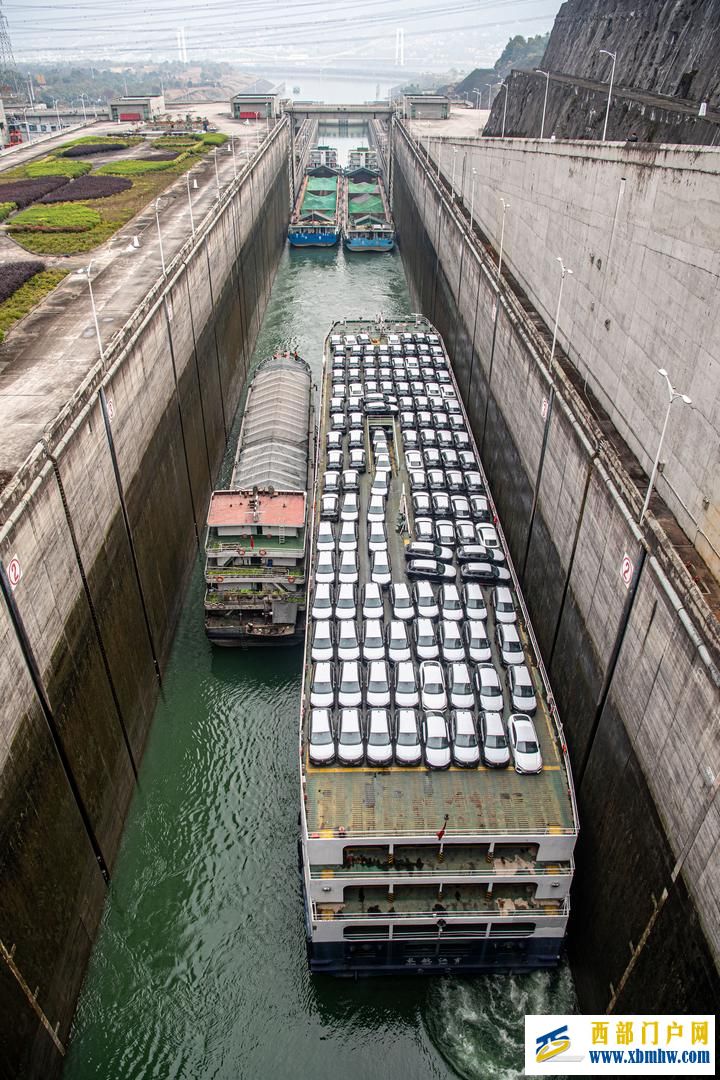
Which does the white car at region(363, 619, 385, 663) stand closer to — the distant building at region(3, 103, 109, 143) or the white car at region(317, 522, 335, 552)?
the white car at region(317, 522, 335, 552)

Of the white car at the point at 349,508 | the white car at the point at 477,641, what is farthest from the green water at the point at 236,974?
the white car at the point at 349,508

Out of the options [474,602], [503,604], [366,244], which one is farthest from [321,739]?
[366,244]

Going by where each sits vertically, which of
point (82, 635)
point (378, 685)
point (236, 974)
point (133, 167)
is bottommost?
point (236, 974)

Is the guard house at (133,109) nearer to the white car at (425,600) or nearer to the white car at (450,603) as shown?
the white car at (425,600)

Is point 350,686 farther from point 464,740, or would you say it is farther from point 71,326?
point 71,326

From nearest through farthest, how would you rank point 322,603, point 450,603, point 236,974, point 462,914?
point 462,914, point 236,974, point 450,603, point 322,603

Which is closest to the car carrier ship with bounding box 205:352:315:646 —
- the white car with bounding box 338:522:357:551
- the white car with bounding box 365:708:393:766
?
the white car with bounding box 338:522:357:551

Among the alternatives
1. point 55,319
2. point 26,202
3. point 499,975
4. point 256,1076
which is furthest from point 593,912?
point 26,202
